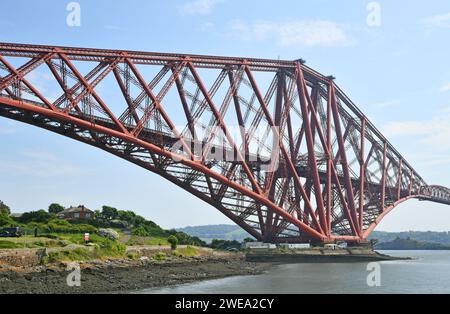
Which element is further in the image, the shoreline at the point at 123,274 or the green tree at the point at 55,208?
the green tree at the point at 55,208

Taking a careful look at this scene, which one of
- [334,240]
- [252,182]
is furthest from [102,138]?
[334,240]

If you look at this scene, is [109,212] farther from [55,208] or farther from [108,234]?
[108,234]

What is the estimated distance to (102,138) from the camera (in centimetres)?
5066

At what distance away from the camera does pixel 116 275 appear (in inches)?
1578

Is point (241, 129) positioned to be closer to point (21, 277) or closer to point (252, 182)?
point (252, 182)

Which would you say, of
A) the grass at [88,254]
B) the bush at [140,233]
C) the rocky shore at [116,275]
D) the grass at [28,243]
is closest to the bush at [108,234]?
Answer: the grass at [88,254]

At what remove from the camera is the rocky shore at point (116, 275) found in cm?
3291

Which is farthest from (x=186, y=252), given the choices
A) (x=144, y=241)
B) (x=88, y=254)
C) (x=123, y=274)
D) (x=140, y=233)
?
(x=123, y=274)

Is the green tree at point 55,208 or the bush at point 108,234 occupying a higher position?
the green tree at point 55,208

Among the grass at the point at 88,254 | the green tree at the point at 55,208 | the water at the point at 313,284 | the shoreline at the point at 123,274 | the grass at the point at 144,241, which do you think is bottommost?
the water at the point at 313,284

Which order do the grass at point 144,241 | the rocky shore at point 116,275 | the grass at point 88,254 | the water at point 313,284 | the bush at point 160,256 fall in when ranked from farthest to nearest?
the grass at point 144,241
the bush at point 160,256
the grass at point 88,254
the water at point 313,284
the rocky shore at point 116,275

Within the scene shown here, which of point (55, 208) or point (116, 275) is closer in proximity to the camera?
point (116, 275)

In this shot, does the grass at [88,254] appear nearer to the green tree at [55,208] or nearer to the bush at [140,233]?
the bush at [140,233]
